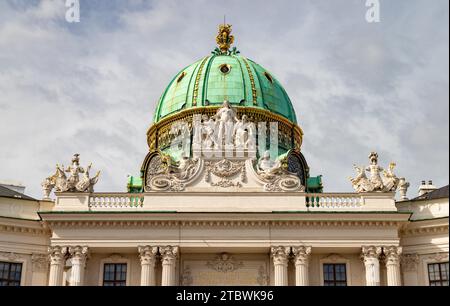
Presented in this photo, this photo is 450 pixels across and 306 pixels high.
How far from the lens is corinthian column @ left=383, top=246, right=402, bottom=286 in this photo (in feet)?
133

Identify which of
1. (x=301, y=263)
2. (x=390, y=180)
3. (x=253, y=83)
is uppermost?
(x=253, y=83)

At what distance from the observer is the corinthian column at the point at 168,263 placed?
4056cm

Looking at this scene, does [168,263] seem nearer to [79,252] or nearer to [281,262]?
[79,252]

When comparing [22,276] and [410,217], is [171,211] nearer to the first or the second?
[22,276]

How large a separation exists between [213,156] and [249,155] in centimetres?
207

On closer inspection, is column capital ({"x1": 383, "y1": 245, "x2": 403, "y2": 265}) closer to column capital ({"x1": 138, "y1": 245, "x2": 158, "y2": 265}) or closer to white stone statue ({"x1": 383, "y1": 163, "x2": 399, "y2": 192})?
white stone statue ({"x1": 383, "y1": 163, "x2": 399, "y2": 192})

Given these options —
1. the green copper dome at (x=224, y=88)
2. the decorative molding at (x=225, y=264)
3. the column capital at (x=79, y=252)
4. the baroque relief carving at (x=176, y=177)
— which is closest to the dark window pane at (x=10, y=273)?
the column capital at (x=79, y=252)

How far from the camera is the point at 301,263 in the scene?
40.8 metres

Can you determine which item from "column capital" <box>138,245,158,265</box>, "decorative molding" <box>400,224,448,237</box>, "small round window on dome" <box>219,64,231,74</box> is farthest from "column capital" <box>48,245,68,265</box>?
"small round window on dome" <box>219,64,231,74</box>

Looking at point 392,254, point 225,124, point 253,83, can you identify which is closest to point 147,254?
point 225,124

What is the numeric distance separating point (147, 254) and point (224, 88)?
16400 millimetres

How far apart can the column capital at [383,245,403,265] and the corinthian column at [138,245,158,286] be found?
12.4 m

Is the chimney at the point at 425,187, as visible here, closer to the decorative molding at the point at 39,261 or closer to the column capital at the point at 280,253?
the column capital at the point at 280,253

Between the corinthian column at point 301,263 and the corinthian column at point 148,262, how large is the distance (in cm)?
761
